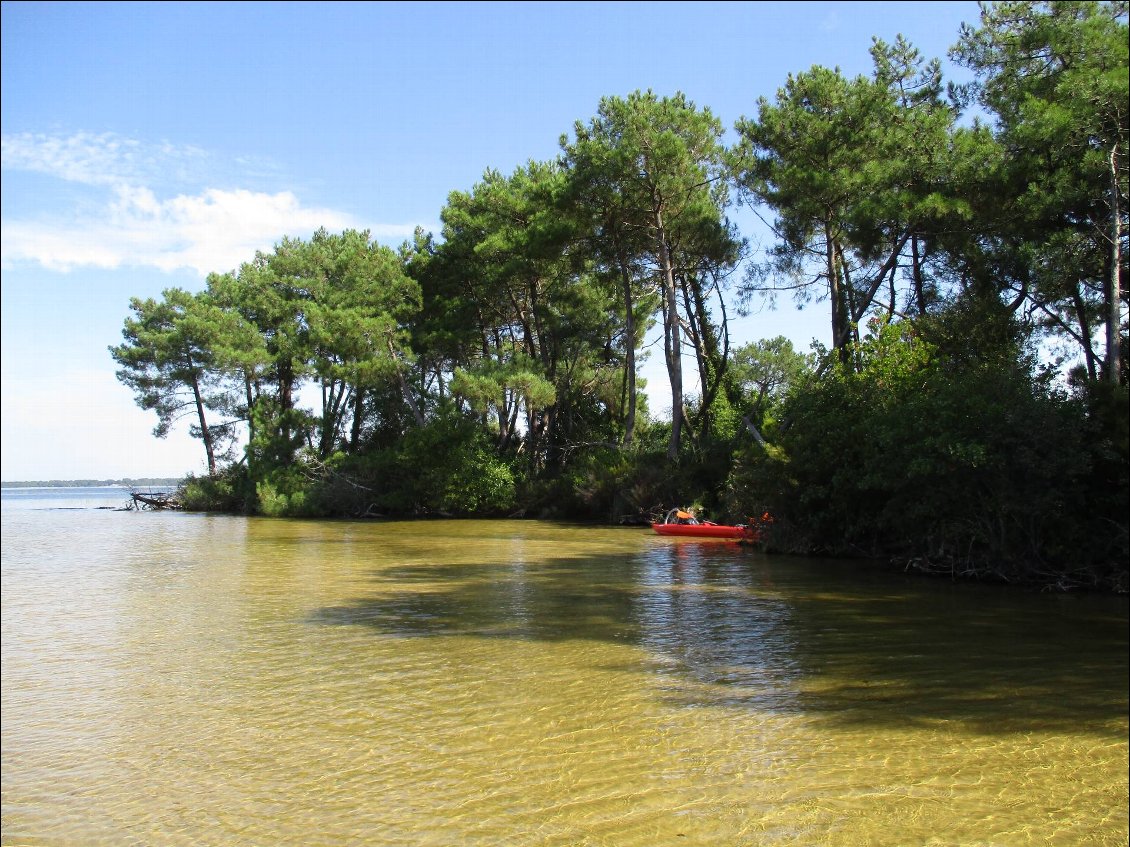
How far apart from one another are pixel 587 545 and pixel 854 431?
7816mm

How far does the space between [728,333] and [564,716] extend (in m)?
25.3

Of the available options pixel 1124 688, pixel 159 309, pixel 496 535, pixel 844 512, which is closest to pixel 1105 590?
pixel 844 512

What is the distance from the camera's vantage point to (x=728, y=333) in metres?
30.5

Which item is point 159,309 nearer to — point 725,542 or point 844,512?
point 725,542

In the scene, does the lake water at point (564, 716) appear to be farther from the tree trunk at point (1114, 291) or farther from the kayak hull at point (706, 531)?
the kayak hull at point (706, 531)

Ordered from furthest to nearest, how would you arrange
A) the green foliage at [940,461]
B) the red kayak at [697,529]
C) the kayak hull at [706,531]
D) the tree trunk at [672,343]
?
the tree trunk at [672,343] → the red kayak at [697,529] → the kayak hull at [706,531] → the green foliage at [940,461]

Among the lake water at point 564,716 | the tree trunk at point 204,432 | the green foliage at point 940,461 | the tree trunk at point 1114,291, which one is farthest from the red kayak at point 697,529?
the tree trunk at point 204,432

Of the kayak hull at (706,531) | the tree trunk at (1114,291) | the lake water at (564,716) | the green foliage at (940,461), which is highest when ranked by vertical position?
the tree trunk at (1114,291)

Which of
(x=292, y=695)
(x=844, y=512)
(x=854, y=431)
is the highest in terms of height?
(x=854, y=431)

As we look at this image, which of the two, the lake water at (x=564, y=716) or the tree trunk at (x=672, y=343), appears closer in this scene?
the lake water at (x=564, y=716)

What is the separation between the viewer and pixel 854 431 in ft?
54.1

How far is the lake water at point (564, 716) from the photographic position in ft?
15.5

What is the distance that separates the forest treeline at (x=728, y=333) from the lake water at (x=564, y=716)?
8.28 feet

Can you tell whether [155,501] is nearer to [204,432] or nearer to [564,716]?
[204,432]
